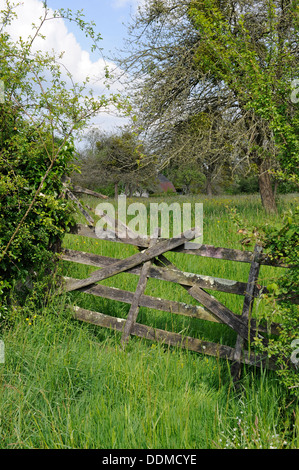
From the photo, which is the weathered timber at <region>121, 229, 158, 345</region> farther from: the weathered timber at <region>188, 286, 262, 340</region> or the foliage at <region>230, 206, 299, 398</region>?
the foliage at <region>230, 206, 299, 398</region>

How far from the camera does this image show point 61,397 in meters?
3.10

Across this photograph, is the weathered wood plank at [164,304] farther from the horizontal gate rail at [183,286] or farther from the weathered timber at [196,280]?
the weathered timber at [196,280]

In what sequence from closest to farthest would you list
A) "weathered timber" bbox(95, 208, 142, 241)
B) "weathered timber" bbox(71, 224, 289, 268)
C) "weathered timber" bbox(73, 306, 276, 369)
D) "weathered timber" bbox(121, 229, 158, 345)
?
"weathered timber" bbox(71, 224, 289, 268) → "weathered timber" bbox(73, 306, 276, 369) → "weathered timber" bbox(121, 229, 158, 345) → "weathered timber" bbox(95, 208, 142, 241)

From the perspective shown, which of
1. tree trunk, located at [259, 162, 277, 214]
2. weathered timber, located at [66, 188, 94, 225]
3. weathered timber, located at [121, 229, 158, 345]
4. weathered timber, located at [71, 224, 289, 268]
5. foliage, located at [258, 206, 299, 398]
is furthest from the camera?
tree trunk, located at [259, 162, 277, 214]

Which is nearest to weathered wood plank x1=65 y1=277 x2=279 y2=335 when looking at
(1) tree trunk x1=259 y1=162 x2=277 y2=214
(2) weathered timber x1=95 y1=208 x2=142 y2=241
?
(2) weathered timber x1=95 y1=208 x2=142 y2=241

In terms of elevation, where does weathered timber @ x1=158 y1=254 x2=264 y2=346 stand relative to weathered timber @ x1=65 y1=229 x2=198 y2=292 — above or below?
below

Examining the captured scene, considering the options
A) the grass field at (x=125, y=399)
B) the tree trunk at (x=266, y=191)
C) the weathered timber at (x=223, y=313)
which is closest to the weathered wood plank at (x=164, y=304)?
the weathered timber at (x=223, y=313)

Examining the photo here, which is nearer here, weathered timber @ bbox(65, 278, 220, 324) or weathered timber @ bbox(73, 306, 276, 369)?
weathered timber @ bbox(73, 306, 276, 369)

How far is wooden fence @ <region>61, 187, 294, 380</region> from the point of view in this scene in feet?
12.6

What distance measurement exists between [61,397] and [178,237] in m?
2.03

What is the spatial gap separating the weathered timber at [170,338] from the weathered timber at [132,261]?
1.09ft

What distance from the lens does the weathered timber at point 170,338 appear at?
385 cm

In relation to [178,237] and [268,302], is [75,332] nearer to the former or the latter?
[178,237]
